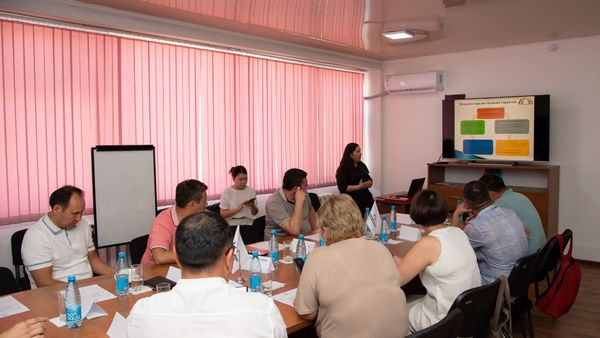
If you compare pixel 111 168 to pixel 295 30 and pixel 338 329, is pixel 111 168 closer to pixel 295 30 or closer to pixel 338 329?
pixel 295 30

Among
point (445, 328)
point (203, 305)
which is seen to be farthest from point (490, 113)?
point (203, 305)

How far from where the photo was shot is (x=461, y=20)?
5102 mm

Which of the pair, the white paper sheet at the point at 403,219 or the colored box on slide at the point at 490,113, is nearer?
the white paper sheet at the point at 403,219

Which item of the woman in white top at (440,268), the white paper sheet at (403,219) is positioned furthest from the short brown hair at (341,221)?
the white paper sheet at (403,219)

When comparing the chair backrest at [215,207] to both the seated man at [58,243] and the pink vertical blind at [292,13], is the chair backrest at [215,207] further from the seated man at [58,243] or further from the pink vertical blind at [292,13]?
A: the seated man at [58,243]

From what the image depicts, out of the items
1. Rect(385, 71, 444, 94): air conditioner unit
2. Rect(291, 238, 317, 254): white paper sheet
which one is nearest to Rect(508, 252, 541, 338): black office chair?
Rect(291, 238, 317, 254): white paper sheet

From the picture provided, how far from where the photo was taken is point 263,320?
5.02ft

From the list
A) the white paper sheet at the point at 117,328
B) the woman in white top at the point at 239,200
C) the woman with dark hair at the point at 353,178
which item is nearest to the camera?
the white paper sheet at the point at 117,328

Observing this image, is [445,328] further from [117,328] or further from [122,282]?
[122,282]

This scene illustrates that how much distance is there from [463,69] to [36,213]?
5781 mm

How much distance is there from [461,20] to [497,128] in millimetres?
1847

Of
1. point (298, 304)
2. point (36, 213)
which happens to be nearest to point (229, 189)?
point (36, 213)

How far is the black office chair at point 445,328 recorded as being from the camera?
1805 mm

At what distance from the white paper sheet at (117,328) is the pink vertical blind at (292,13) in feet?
9.49
